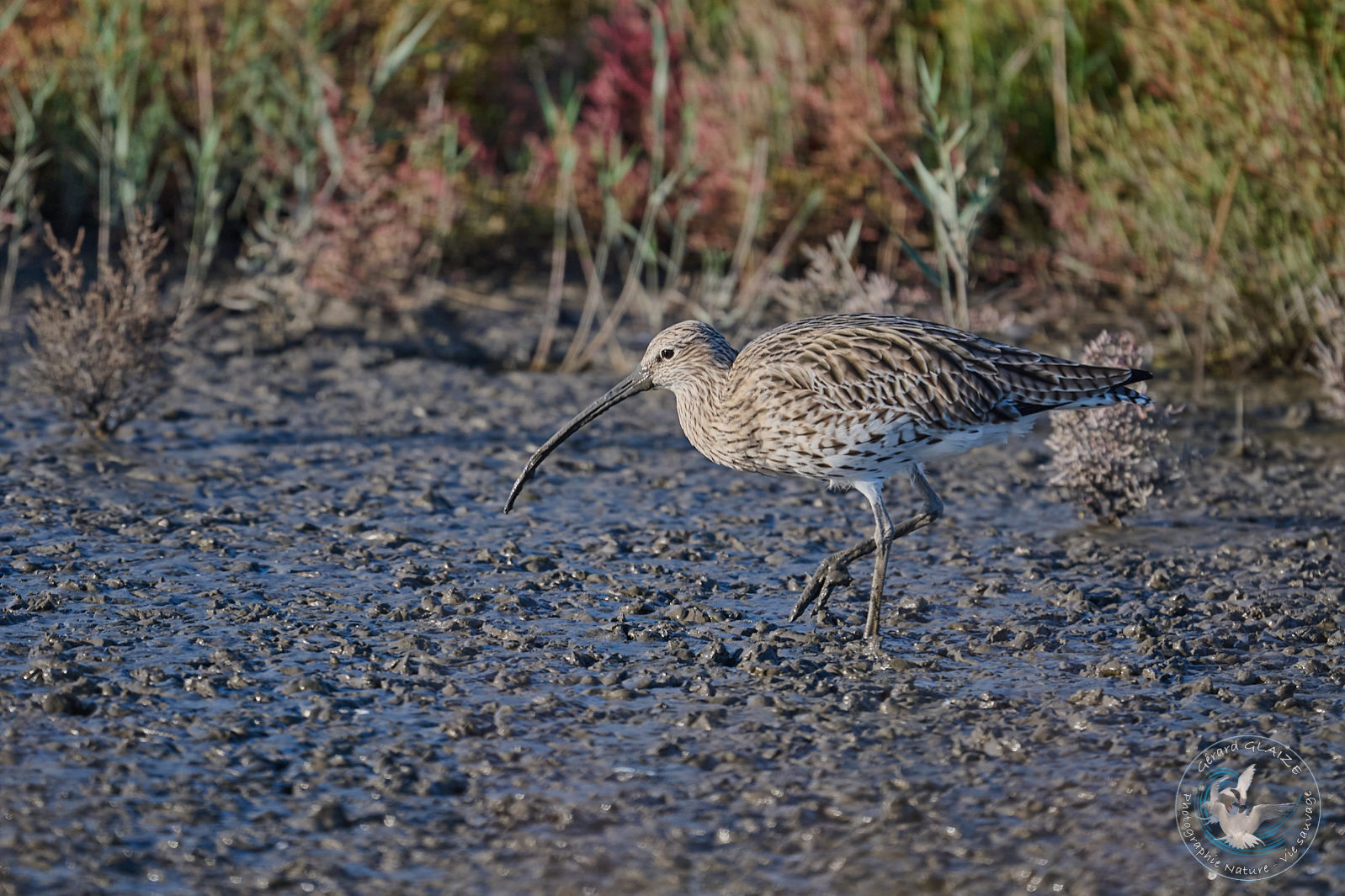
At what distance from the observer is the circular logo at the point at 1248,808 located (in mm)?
4215

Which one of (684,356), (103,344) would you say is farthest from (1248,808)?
(103,344)

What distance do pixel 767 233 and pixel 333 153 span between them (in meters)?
3.09

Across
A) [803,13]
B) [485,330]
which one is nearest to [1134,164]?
[803,13]

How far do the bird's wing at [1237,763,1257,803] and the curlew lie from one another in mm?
1532

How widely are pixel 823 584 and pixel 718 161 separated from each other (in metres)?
5.47

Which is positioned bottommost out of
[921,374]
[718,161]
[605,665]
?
[605,665]

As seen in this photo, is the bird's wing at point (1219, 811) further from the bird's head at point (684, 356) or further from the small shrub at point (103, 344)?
the small shrub at point (103, 344)

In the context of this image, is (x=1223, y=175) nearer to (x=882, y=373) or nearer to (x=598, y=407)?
(x=882, y=373)

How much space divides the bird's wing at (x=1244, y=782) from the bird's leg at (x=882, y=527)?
4.97 feet

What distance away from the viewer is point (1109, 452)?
7109 mm

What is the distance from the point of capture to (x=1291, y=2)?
8.82 meters

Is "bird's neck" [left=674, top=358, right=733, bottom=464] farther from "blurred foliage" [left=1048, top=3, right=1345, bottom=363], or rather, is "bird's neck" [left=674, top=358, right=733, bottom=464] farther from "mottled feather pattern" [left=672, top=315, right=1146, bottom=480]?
"blurred foliage" [left=1048, top=3, right=1345, bottom=363]

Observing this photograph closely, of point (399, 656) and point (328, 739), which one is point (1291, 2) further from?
point (328, 739)

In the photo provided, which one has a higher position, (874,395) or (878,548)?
(874,395)
